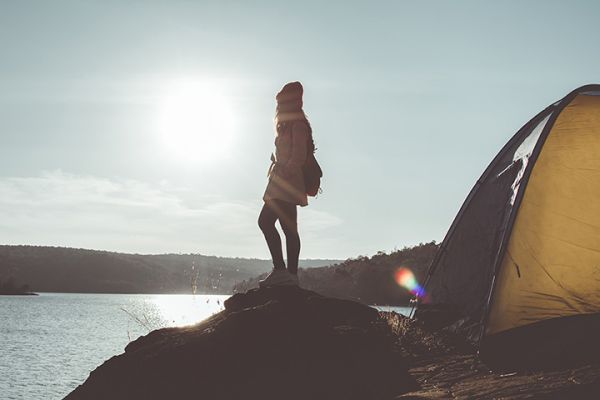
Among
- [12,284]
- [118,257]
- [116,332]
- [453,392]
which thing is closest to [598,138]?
[453,392]

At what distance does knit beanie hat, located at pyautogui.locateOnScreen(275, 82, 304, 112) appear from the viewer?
28.2 ft

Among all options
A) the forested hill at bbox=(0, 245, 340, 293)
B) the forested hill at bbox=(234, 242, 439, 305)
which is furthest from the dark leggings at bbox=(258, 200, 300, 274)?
the forested hill at bbox=(0, 245, 340, 293)

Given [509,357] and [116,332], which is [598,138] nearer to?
[509,357]

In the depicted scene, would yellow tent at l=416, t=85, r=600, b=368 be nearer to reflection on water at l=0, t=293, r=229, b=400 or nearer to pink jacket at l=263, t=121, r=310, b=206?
pink jacket at l=263, t=121, r=310, b=206

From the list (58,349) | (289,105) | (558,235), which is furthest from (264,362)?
(58,349)

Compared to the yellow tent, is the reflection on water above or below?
below

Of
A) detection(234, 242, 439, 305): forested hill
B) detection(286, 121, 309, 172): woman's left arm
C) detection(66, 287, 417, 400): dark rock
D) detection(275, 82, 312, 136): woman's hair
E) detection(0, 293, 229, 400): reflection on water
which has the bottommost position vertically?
detection(0, 293, 229, 400): reflection on water

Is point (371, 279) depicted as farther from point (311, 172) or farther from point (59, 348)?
point (311, 172)

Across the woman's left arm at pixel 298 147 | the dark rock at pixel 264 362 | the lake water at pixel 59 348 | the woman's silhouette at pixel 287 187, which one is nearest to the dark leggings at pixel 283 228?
the woman's silhouette at pixel 287 187

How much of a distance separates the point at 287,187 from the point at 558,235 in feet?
12.9

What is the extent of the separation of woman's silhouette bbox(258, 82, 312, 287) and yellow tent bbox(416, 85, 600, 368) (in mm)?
2583

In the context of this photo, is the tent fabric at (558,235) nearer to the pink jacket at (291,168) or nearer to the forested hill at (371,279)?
the pink jacket at (291,168)

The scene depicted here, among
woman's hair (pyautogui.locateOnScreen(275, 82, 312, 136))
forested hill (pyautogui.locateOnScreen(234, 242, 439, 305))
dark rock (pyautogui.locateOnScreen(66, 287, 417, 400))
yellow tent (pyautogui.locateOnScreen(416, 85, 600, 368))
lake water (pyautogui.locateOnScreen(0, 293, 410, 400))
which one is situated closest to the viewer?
dark rock (pyautogui.locateOnScreen(66, 287, 417, 400))

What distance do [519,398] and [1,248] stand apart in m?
187
